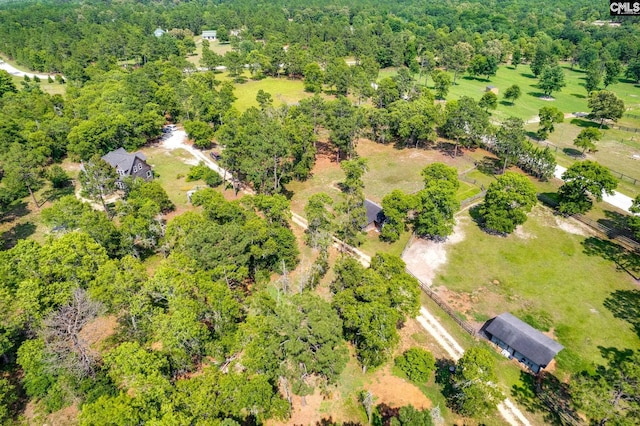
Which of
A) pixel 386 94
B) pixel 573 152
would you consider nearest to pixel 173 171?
pixel 386 94

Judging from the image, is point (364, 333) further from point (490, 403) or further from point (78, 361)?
point (78, 361)

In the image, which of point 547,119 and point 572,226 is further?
point 547,119

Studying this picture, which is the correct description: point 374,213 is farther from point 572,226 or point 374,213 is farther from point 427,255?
point 572,226

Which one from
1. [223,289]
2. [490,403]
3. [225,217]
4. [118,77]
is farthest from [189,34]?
[490,403]

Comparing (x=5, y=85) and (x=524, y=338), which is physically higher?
(x=524, y=338)

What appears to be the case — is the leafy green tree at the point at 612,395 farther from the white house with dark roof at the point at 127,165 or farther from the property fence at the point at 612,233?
the white house with dark roof at the point at 127,165

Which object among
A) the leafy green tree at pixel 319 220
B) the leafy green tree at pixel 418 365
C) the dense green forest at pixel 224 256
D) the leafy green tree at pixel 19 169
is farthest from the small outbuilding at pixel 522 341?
the leafy green tree at pixel 19 169
